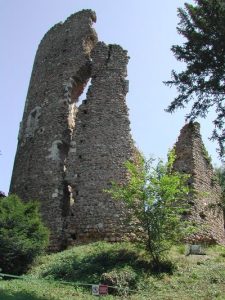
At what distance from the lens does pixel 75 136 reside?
58.3ft

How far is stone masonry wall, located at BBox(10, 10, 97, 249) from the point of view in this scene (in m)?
17.3

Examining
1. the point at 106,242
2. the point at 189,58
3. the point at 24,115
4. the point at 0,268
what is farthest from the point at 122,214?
the point at 24,115

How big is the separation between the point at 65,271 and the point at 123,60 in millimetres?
8975

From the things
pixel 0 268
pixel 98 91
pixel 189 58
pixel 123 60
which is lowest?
pixel 0 268

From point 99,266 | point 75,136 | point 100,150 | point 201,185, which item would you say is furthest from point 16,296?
point 201,185

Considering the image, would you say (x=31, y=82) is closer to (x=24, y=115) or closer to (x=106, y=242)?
(x=24, y=115)

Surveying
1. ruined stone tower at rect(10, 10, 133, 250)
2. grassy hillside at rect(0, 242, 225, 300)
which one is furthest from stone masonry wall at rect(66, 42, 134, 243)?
grassy hillside at rect(0, 242, 225, 300)

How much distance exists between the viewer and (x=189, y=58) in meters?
13.2

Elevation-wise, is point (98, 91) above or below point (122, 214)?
above

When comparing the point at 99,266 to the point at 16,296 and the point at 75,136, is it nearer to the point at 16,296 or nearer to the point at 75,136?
the point at 16,296

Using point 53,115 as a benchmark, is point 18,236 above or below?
below

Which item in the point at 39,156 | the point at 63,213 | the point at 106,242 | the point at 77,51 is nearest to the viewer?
the point at 106,242

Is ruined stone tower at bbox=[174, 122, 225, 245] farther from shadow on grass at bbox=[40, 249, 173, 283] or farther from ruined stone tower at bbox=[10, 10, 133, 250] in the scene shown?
shadow on grass at bbox=[40, 249, 173, 283]

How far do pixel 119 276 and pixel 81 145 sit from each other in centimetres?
624
